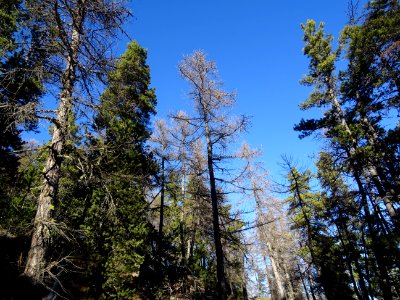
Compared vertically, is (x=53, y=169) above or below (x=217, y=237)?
above

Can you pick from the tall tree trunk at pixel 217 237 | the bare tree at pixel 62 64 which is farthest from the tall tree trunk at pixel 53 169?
the tall tree trunk at pixel 217 237

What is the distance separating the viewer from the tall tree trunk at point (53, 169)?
5473mm

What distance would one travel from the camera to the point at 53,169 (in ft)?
20.7

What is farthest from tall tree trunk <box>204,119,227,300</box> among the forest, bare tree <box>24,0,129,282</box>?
bare tree <box>24,0,129,282</box>

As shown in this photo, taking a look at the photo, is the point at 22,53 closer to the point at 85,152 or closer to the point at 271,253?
the point at 85,152

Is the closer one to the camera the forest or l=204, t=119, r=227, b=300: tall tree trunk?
the forest

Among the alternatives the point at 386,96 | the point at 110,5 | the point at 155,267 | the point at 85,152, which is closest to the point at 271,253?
the point at 155,267

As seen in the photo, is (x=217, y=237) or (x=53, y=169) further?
(x=217, y=237)

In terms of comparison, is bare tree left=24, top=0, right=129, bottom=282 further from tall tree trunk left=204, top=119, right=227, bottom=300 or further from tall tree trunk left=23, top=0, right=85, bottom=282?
tall tree trunk left=204, top=119, right=227, bottom=300

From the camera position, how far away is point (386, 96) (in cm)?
1409

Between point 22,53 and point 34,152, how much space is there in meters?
2.53

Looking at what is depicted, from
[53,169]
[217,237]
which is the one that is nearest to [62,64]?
[53,169]

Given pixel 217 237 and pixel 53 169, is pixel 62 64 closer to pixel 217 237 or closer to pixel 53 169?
pixel 53 169

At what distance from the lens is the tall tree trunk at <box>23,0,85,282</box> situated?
5.47 metres
